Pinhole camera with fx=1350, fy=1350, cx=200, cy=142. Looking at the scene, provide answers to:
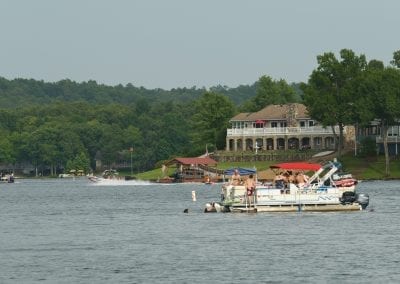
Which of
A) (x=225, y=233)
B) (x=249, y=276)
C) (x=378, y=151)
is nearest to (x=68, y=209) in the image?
(x=225, y=233)

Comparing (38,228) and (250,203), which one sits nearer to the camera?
(38,228)

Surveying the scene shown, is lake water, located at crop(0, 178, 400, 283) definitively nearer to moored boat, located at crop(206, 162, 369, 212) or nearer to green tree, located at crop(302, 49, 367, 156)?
moored boat, located at crop(206, 162, 369, 212)

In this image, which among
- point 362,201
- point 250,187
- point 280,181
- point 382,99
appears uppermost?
point 382,99

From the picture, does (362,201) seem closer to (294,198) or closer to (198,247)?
(294,198)

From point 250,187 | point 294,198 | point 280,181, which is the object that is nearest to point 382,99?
point 280,181

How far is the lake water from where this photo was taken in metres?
63.7

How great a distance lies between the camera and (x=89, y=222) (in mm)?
99938

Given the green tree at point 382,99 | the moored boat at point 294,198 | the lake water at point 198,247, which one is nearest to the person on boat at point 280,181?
the moored boat at point 294,198

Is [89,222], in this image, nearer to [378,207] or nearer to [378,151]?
[378,207]

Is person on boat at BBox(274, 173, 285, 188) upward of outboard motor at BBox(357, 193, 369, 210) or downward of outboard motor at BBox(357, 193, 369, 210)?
upward

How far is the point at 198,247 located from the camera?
75.9m

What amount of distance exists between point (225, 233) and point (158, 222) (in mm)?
13787

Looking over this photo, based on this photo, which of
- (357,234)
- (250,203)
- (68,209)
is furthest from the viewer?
(68,209)

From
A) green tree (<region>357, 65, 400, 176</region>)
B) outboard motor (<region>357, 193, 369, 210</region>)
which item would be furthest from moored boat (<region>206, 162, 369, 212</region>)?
green tree (<region>357, 65, 400, 176</region>)
